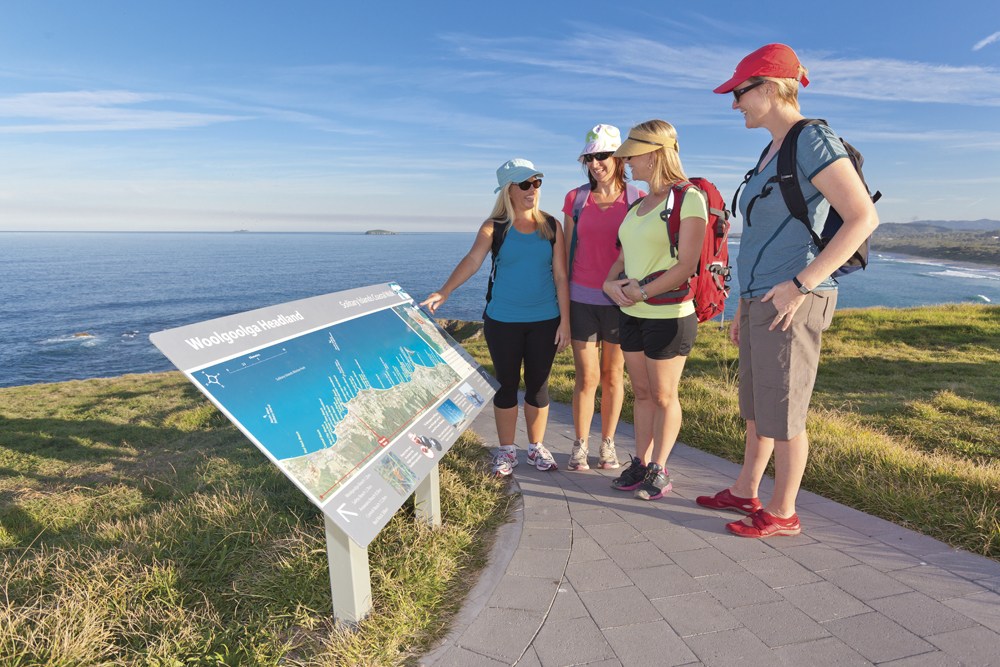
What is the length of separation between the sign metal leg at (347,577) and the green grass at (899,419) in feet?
10.2

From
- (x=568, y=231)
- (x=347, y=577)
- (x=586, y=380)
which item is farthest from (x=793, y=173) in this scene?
(x=347, y=577)

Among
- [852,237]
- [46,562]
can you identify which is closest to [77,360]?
[46,562]

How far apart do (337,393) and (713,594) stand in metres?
1.94

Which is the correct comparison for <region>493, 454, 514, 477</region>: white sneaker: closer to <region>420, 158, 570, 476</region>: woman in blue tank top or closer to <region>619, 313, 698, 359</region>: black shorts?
<region>420, 158, 570, 476</region>: woman in blue tank top

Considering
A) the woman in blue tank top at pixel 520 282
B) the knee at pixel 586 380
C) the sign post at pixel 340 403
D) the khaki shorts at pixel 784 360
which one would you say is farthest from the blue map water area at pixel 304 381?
the khaki shorts at pixel 784 360

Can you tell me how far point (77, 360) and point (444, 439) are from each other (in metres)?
48.2

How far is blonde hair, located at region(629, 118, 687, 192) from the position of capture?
324 centimetres

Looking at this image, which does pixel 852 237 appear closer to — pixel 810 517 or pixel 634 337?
pixel 634 337

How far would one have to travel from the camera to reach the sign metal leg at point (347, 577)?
229cm

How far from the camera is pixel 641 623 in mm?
2475

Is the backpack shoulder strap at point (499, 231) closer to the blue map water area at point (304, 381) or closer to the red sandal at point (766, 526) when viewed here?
the blue map water area at point (304, 381)

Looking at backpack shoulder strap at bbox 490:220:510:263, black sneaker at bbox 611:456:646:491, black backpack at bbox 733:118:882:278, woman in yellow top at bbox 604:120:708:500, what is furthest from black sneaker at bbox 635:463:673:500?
backpack shoulder strap at bbox 490:220:510:263

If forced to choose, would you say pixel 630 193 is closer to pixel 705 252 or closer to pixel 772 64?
pixel 705 252

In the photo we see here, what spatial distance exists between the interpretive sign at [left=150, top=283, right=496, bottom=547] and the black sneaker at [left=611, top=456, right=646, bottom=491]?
1255 mm
